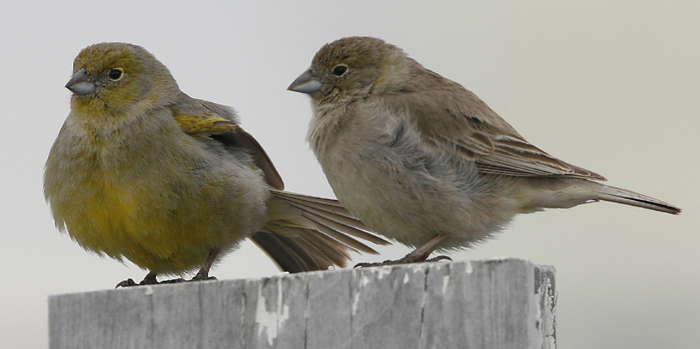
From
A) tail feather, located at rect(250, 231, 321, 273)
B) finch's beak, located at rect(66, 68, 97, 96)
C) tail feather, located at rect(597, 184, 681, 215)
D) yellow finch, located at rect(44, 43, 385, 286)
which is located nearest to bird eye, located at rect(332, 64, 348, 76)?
yellow finch, located at rect(44, 43, 385, 286)

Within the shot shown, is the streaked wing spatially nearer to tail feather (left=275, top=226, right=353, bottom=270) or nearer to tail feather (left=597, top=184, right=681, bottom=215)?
tail feather (left=597, top=184, right=681, bottom=215)

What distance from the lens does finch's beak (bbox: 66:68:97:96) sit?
439 cm

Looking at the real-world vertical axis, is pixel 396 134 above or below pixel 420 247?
above

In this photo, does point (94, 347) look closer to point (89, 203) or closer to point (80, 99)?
point (89, 203)

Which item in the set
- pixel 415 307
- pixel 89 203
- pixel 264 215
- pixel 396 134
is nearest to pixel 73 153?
pixel 89 203

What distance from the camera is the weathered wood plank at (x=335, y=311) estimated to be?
2.02m

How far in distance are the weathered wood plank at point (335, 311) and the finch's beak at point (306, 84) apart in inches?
91.9

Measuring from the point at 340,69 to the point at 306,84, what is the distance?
8.6 inches

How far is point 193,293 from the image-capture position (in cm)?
238

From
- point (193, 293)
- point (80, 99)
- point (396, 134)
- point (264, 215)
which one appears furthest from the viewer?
point (264, 215)

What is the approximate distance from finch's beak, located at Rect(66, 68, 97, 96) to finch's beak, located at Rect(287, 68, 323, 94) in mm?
1123

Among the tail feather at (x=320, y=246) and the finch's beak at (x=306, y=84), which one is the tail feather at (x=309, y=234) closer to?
the tail feather at (x=320, y=246)

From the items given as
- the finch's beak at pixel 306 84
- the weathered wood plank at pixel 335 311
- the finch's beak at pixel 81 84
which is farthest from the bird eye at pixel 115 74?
A: the weathered wood plank at pixel 335 311

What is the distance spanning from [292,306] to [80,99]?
2.74 m
